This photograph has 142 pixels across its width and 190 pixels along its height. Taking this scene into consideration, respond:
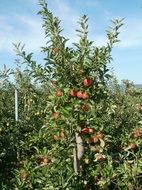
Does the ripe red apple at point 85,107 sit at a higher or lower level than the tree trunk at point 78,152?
higher

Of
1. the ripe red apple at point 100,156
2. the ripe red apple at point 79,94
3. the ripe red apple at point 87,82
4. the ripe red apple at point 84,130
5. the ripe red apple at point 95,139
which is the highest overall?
the ripe red apple at point 87,82

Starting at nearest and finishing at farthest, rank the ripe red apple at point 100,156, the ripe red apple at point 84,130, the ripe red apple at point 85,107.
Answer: the ripe red apple at point 85,107 → the ripe red apple at point 84,130 → the ripe red apple at point 100,156

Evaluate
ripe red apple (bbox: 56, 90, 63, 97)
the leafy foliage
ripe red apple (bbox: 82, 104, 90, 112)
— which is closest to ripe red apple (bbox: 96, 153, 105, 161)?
the leafy foliage

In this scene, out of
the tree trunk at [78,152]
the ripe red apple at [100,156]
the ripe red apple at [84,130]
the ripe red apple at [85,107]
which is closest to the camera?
the ripe red apple at [85,107]

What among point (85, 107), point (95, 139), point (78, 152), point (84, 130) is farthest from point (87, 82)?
point (78, 152)

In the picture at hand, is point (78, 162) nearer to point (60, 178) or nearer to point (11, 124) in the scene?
point (60, 178)

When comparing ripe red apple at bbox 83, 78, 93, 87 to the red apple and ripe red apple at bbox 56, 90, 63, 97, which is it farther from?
the red apple

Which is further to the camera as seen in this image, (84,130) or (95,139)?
(95,139)

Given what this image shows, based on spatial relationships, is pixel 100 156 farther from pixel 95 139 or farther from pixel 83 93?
pixel 83 93

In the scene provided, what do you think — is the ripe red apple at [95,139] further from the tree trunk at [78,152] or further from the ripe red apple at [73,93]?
the ripe red apple at [73,93]

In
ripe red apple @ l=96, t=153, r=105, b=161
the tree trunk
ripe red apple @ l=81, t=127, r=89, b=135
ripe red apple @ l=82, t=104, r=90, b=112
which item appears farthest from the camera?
ripe red apple @ l=96, t=153, r=105, b=161

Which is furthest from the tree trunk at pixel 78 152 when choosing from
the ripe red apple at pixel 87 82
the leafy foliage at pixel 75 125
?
the ripe red apple at pixel 87 82

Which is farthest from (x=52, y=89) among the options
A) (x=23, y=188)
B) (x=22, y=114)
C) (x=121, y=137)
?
(x=22, y=114)

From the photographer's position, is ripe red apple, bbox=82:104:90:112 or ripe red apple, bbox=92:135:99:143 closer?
ripe red apple, bbox=82:104:90:112
